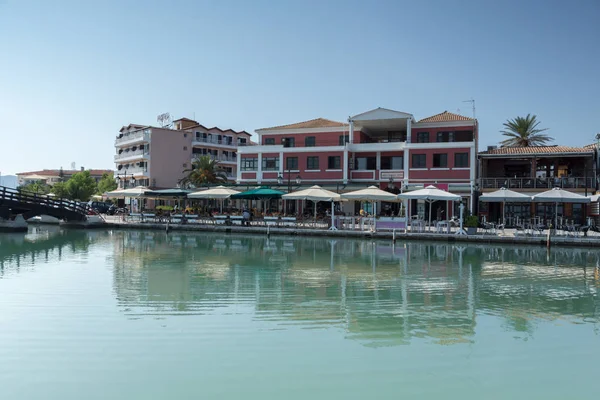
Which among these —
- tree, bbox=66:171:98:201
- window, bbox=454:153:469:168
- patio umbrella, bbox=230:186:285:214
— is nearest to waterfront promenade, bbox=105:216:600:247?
patio umbrella, bbox=230:186:285:214

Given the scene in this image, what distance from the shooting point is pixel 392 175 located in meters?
41.2

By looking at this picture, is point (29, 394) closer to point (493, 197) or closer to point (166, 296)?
point (166, 296)

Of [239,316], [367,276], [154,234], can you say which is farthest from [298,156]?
[239,316]

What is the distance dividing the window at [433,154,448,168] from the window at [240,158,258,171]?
16.6 meters

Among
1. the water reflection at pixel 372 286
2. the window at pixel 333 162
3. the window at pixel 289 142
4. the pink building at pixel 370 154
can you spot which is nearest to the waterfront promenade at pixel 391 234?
the water reflection at pixel 372 286

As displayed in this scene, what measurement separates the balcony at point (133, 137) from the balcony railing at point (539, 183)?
4238 centimetres

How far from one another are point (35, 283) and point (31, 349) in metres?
7.29

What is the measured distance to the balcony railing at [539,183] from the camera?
36312 millimetres

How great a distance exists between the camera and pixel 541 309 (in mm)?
12773

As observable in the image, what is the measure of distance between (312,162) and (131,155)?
31.5 m

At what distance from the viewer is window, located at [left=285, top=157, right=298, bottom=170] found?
44.2 m

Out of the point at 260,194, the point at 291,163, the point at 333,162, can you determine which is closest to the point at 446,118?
the point at 333,162

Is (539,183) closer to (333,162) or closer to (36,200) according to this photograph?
(333,162)

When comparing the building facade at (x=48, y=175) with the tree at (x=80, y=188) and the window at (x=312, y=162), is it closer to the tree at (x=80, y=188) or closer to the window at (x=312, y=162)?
the tree at (x=80, y=188)
